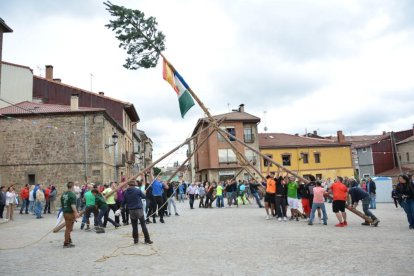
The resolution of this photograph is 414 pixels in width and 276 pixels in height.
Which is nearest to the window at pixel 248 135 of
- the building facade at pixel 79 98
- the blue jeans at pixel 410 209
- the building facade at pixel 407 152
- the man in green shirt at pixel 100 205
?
the building facade at pixel 79 98

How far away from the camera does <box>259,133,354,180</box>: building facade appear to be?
4744 cm

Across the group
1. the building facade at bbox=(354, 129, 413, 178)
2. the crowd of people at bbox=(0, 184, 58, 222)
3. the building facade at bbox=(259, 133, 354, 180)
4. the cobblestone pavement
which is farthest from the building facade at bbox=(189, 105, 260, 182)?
the cobblestone pavement

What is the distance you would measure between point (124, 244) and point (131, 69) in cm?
581

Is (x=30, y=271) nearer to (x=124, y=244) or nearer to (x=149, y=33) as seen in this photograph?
(x=124, y=244)

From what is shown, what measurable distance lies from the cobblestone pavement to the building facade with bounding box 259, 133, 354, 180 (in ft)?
119

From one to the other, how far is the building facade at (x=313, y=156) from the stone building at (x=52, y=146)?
2636 cm

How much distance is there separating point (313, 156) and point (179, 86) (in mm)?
38418

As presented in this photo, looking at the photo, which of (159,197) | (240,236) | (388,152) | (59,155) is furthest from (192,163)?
(240,236)

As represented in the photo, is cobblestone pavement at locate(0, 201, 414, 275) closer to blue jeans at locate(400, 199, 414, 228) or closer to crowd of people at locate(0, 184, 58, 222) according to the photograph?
blue jeans at locate(400, 199, 414, 228)

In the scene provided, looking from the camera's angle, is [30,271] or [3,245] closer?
[30,271]

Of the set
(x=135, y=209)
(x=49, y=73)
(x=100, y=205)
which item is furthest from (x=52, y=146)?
(x=135, y=209)

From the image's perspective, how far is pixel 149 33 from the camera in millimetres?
12406

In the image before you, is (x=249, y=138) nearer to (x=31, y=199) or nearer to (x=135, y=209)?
(x=31, y=199)

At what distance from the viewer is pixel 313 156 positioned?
47.9m
